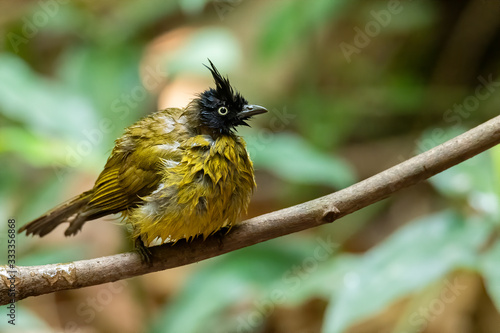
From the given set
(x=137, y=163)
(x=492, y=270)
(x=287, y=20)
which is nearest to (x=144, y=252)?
(x=137, y=163)

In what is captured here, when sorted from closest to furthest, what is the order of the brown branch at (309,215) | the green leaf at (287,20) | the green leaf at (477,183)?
1. the brown branch at (309,215)
2. the green leaf at (477,183)
3. the green leaf at (287,20)

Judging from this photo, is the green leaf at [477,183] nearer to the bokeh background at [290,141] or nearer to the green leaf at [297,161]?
the bokeh background at [290,141]

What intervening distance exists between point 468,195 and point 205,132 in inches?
61.0

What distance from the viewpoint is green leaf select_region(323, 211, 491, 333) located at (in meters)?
3.05

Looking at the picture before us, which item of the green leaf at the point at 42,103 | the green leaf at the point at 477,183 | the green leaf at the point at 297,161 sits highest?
the green leaf at the point at 42,103

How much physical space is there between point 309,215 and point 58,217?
4.58 ft

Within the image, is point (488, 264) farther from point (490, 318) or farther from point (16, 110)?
point (16, 110)

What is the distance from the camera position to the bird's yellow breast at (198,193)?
2596mm

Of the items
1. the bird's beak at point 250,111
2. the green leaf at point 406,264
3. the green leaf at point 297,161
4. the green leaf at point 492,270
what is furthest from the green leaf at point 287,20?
the green leaf at point 492,270

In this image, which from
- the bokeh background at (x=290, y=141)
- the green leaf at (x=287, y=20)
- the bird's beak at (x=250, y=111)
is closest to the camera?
the bird's beak at (x=250, y=111)

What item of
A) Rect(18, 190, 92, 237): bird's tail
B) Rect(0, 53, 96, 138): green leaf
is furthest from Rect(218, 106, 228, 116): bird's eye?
Rect(0, 53, 96, 138): green leaf

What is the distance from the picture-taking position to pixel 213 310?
12.2 feet

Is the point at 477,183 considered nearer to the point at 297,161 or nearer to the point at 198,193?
the point at 297,161

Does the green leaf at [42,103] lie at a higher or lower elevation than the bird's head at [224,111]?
higher
